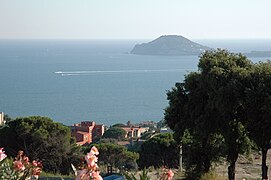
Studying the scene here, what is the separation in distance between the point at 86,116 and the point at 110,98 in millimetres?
15101

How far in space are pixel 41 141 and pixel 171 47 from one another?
172133mm

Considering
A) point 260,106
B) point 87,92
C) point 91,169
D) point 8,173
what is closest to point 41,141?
point 260,106

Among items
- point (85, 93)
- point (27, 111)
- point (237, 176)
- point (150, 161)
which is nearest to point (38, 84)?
point (85, 93)

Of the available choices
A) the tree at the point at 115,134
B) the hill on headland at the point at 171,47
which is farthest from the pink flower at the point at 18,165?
the hill on headland at the point at 171,47

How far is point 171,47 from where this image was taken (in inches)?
7303

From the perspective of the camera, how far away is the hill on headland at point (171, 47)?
177m

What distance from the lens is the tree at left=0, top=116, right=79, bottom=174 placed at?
1422 centimetres

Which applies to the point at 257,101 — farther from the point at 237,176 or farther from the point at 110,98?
the point at 110,98

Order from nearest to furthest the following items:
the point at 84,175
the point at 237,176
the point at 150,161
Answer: the point at 84,175 → the point at 237,176 → the point at 150,161

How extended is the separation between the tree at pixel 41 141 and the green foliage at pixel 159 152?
340 centimetres

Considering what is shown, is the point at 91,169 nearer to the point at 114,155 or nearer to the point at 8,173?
the point at 8,173

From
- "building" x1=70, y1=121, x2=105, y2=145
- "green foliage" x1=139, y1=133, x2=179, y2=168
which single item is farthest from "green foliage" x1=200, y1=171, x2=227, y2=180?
"building" x1=70, y1=121, x2=105, y2=145

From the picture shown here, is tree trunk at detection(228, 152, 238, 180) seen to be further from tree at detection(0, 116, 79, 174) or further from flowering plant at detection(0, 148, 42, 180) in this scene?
flowering plant at detection(0, 148, 42, 180)

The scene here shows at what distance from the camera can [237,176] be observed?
1094cm
